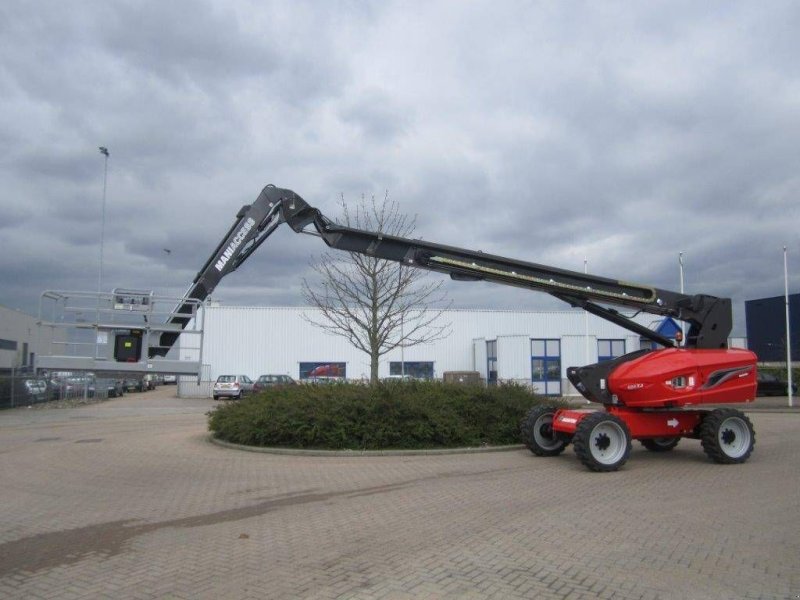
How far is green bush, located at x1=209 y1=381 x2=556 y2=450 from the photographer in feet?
46.6

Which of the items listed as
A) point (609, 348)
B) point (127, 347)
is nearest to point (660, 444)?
point (127, 347)

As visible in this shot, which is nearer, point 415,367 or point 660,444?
point 660,444

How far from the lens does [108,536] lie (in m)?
7.63

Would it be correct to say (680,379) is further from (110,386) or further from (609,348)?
(110,386)

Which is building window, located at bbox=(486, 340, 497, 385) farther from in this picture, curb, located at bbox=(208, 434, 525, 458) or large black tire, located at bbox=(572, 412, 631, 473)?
large black tire, located at bbox=(572, 412, 631, 473)

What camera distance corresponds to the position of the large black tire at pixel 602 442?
11523 millimetres

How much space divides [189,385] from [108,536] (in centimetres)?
4028

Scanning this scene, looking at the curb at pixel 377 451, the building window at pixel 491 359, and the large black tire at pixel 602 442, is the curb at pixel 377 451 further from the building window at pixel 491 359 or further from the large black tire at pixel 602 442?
the building window at pixel 491 359

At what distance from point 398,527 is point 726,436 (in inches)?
304

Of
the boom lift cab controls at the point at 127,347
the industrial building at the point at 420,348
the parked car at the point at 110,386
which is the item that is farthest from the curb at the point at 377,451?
the parked car at the point at 110,386

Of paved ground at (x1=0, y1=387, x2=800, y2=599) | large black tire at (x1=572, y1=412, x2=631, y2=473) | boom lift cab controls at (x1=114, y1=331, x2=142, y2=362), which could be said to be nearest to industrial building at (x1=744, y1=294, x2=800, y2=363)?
paved ground at (x1=0, y1=387, x2=800, y2=599)

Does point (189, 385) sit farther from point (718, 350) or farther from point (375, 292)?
point (718, 350)

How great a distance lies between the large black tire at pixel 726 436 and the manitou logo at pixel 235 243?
8.96 meters

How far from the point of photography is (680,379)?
12633 millimetres
